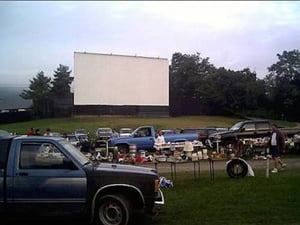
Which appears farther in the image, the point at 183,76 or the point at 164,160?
the point at 183,76

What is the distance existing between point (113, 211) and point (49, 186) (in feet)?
3.76

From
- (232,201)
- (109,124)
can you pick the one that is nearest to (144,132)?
(232,201)

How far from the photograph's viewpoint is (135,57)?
62156mm

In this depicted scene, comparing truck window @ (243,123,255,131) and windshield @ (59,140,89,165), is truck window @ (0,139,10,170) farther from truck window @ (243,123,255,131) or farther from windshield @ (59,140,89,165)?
truck window @ (243,123,255,131)

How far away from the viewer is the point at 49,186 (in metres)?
7.96

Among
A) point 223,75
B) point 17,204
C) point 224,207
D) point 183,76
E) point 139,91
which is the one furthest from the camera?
point 183,76

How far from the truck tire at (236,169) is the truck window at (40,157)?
7.78 meters

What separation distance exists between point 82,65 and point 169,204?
4759 cm

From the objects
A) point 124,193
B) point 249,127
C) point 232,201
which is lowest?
point 232,201

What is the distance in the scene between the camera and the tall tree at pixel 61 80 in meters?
100

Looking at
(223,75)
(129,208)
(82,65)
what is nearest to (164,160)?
(129,208)

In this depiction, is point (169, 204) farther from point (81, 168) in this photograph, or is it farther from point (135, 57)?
point (135, 57)

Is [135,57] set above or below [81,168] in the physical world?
above

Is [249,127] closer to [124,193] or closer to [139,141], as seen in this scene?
[139,141]
